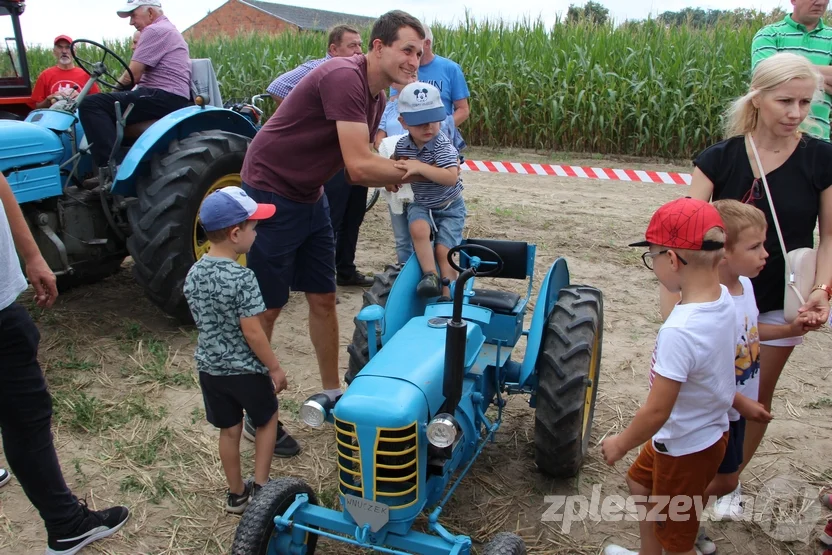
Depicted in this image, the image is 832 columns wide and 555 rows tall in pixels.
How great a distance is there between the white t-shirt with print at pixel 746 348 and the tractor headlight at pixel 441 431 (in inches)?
34.5

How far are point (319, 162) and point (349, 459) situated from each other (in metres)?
1.44

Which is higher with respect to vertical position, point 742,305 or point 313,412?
point 742,305

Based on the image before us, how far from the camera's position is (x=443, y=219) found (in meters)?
3.71

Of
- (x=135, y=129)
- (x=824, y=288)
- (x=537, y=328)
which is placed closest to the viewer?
(x=824, y=288)

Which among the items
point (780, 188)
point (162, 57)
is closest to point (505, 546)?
point (780, 188)

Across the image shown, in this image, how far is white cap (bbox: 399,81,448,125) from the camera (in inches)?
125

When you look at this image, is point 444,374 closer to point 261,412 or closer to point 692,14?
point 261,412

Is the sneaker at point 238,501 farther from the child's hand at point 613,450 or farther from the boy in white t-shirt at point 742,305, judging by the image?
the boy in white t-shirt at point 742,305

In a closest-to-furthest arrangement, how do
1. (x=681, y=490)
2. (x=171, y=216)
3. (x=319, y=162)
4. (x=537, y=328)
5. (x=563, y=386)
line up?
(x=681, y=490) < (x=563, y=386) < (x=537, y=328) < (x=319, y=162) < (x=171, y=216)

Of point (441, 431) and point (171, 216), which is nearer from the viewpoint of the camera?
point (441, 431)

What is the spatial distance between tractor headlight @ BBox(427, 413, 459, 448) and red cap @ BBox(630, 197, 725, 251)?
2.70 ft

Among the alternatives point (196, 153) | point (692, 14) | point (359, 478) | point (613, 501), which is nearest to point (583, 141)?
point (692, 14)

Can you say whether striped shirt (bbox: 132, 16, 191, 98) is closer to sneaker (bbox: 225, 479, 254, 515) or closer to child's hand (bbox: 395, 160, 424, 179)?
child's hand (bbox: 395, 160, 424, 179)

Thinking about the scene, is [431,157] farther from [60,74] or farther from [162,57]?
[60,74]
